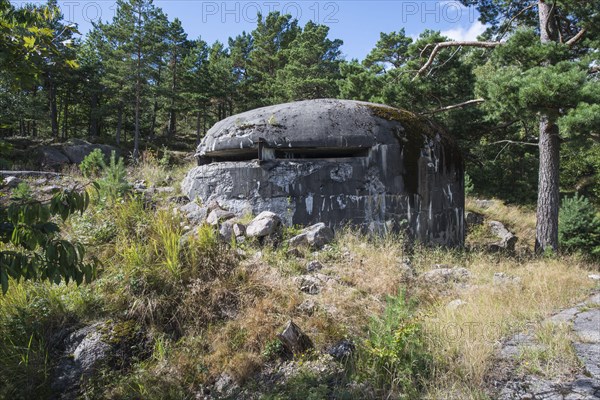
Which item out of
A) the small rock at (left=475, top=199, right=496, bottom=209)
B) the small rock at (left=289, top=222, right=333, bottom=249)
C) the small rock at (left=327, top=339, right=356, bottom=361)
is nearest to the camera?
the small rock at (left=327, top=339, right=356, bottom=361)

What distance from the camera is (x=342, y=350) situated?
2588mm

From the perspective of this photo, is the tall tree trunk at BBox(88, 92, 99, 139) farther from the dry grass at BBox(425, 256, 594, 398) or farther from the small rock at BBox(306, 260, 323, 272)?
the dry grass at BBox(425, 256, 594, 398)

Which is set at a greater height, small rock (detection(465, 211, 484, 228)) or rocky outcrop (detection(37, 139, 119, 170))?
rocky outcrop (detection(37, 139, 119, 170))

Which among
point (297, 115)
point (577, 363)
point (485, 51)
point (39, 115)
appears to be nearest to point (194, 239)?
point (297, 115)

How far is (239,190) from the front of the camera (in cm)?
552

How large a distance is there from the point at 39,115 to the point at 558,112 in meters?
24.6

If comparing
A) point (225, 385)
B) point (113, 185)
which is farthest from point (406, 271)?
point (113, 185)

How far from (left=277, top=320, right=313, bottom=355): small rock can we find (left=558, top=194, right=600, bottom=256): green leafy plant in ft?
26.0

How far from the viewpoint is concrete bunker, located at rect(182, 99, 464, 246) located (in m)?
5.29

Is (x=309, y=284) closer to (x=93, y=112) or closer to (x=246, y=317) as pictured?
(x=246, y=317)

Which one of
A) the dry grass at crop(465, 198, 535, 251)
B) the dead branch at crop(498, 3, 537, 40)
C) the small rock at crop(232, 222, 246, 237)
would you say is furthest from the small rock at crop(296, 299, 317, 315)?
the dry grass at crop(465, 198, 535, 251)

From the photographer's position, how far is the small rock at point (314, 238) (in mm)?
4490

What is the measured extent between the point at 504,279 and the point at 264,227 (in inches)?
118

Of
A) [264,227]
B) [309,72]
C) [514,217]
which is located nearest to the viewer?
[264,227]
